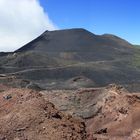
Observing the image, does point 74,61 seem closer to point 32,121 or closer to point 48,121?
point 48,121

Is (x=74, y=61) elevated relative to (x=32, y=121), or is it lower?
elevated

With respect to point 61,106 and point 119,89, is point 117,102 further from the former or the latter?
point 61,106

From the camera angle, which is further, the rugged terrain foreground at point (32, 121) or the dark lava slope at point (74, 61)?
the dark lava slope at point (74, 61)

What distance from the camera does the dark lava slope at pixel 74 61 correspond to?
56312 mm

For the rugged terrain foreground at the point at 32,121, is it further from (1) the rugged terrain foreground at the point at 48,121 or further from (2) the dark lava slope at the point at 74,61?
(2) the dark lava slope at the point at 74,61

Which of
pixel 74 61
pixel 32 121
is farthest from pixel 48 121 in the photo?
pixel 74 61

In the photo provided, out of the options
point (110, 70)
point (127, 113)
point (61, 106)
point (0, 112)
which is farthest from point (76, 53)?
point (0, 112)

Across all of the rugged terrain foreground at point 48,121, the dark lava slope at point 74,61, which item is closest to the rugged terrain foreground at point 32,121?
the rugged terrain foreground at point 48,121

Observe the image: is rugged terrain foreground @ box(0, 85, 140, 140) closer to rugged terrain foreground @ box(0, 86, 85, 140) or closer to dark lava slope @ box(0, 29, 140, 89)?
rugged terrain foreground @ box(0, 86, 85, 140)

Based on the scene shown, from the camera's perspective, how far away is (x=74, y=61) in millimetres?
73250

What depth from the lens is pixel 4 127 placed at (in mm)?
17062

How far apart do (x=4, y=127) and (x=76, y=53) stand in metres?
61.6

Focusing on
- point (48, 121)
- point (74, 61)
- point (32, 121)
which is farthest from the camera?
point (74, 61)

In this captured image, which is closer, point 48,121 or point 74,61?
point 48,121
